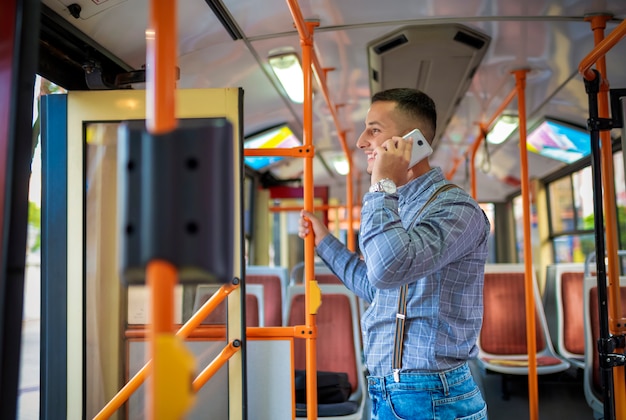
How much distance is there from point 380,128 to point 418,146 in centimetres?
15

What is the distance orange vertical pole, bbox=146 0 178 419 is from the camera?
711 millimetres

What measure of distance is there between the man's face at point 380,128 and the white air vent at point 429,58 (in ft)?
5.67

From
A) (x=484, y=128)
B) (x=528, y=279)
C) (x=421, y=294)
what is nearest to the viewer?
(x=421, y=294)

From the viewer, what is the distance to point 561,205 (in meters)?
7.96

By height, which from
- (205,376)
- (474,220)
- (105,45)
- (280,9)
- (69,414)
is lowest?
(69,414)

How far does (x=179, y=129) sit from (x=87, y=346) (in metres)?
2.14

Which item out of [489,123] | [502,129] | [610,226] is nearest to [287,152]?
[610,226]

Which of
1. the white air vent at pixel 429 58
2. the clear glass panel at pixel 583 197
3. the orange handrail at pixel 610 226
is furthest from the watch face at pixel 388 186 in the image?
the clear glass panel at pixel 583 197

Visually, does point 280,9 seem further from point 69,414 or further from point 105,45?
point 69,414

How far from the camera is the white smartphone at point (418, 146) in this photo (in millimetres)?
1923

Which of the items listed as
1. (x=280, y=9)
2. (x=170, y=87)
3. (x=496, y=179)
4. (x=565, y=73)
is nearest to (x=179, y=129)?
(x=170, y=87)

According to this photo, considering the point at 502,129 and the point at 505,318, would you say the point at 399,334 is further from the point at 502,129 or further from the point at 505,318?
the point at 502,129

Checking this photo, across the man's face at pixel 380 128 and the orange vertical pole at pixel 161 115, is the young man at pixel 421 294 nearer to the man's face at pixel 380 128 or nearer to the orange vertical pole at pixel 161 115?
the man's face at pixel 380 128

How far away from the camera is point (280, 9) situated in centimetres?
322
